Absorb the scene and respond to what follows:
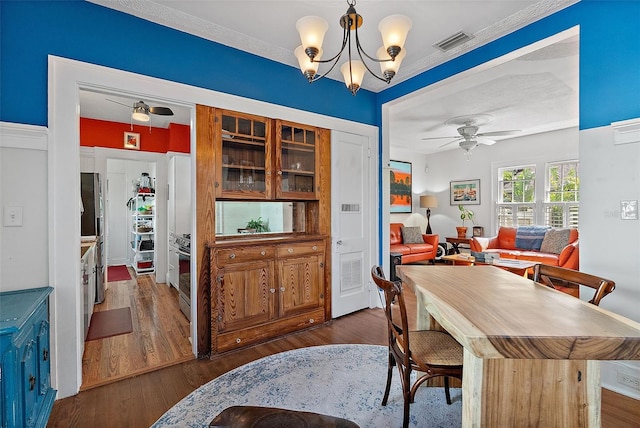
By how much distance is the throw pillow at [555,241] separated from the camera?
17.5 feet

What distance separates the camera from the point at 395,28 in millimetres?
1800

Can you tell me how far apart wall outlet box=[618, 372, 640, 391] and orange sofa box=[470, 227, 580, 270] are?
10.4 ft

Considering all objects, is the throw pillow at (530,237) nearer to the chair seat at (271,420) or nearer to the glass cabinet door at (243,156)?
the glass cabinet door at (243,156)

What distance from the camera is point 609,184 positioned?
2129mm

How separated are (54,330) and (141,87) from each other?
188 cm

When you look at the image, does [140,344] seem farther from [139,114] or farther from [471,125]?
[471,125]

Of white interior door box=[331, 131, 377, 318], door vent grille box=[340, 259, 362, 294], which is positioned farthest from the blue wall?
door vent grille box=[340, 259, 362, 294]

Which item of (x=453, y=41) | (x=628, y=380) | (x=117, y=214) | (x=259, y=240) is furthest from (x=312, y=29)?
(x=117, y=214)

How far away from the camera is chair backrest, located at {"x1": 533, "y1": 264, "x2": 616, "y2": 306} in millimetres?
1499

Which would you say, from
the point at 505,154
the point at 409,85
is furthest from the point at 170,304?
the point at 505,154

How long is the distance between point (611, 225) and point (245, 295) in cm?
293

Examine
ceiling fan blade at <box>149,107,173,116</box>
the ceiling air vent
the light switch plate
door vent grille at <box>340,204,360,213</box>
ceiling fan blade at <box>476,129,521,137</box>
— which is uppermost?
the ceiling air vent

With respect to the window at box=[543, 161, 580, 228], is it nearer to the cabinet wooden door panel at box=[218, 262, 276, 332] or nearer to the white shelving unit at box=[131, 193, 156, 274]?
the cabinet wooden door panel at box=[218, 262, 276, 332]

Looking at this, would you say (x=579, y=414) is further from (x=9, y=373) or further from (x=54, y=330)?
(x=54, y=330)
